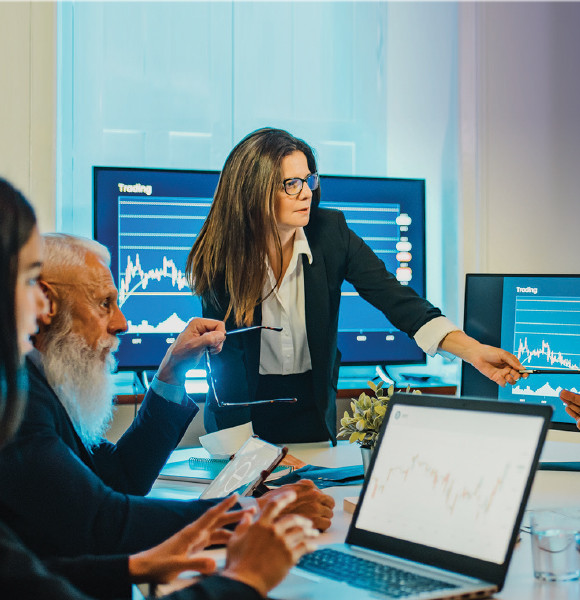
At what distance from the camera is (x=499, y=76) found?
350 centimetres

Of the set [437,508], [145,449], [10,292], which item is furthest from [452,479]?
[145,449]

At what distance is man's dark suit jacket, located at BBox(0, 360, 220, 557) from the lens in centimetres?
125

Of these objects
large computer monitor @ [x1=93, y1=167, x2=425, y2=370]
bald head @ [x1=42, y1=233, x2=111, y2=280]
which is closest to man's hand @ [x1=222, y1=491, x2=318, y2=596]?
bald head @ [x1=42, y1=233, x2=111, y2=280]

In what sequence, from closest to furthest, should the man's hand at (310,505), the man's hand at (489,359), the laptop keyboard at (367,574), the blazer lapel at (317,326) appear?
1. the laptop keyboard at (367,574)
2. the man's hand at (310,505)
3. the man's hand at (489,359)
4. the blazer lapel at (317,326)

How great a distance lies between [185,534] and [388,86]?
2.83 meters

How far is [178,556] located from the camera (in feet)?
3.72

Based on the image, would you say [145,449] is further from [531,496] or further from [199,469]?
[531,496]

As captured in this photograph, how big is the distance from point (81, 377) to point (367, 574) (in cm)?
72

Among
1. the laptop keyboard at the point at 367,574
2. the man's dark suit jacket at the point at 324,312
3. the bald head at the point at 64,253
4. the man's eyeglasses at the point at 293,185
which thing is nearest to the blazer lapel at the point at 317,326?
the man's dark suit jacket at the point at 324,312

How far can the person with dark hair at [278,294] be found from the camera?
2.32 m

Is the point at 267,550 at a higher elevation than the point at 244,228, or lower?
lower

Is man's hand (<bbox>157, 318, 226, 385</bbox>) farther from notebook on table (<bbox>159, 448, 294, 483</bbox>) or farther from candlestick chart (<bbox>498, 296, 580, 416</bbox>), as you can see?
candlestick chart (<bbox>498, 296, 580, 416</bbox>)

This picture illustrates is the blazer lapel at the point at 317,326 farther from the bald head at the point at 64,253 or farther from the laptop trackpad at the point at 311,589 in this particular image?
the laptop trackpad at the point at 311,589

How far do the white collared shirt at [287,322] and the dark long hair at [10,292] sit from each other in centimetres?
140
